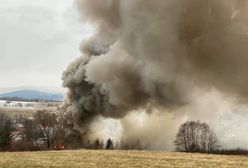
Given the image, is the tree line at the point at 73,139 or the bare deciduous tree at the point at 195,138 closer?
the tree line at the point at 73,139

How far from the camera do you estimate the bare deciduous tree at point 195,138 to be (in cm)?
5503

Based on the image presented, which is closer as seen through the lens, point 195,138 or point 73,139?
point 73,139

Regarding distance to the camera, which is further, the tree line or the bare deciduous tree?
the bare deciduous tree

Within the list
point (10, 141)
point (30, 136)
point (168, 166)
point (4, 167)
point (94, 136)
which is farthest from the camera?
point (30, 136)

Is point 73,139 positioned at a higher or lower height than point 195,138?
lower

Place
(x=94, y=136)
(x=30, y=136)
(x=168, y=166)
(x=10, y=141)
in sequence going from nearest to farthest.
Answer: (x=168, y=166)
(x=10, y=141)
(x=94, y=136)
(x=30, y=136)

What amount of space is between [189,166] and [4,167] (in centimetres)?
1038

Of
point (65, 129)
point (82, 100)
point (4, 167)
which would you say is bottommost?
point (4, 167)

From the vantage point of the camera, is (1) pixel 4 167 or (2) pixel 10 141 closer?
(1) pixel 4 167

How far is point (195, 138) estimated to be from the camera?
2290 inches

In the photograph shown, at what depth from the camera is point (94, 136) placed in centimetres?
5441

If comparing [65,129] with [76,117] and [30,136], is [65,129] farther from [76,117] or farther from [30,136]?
[30,136]

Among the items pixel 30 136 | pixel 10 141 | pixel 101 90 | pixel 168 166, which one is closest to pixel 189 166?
pixel 168 166

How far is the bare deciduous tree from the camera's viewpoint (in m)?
55.0
